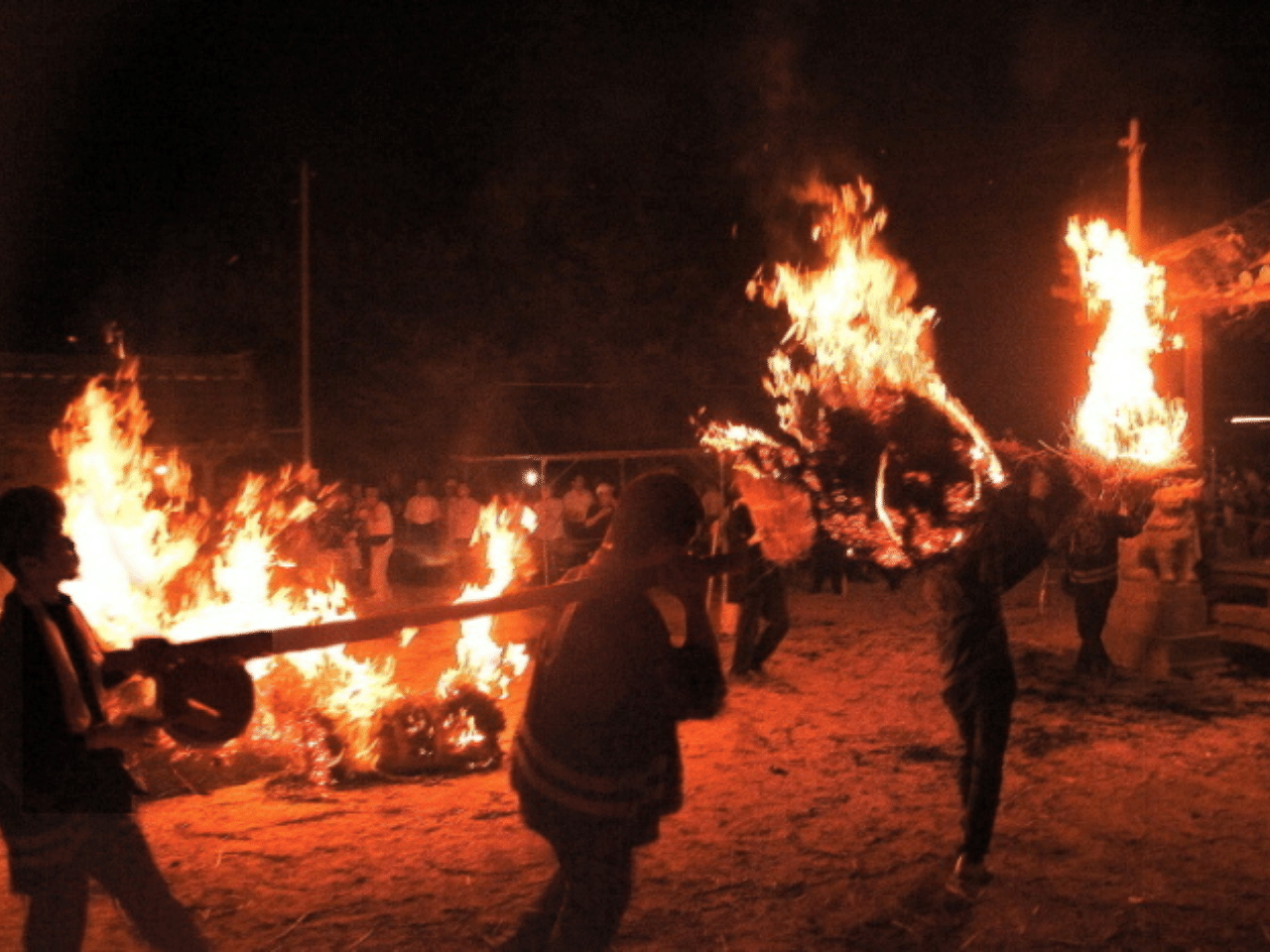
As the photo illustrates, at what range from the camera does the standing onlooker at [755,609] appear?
9461 millimetres

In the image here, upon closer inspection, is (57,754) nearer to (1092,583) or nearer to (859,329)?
(859,329)

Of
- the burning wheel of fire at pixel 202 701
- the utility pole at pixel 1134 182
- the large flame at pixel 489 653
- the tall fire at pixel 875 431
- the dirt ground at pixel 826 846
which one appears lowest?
the dirt ground at pixel 826 846

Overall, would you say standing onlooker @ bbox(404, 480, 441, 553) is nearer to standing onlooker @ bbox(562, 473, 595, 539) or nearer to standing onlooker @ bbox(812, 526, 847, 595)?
standing onlooker @ bbox(562, 473, 595, 539)

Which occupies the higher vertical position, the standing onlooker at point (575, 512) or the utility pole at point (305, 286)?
the utility pole at point (305, 286)

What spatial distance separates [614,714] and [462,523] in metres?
13.7

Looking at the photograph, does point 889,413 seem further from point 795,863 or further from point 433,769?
point 433,769

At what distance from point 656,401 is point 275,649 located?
2028 cm

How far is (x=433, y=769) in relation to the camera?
7.17 m

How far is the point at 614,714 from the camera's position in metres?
3.28

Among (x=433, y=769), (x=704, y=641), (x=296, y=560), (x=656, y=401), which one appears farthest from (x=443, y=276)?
(x=704, y=641)

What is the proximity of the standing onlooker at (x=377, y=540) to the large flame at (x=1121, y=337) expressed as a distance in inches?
365

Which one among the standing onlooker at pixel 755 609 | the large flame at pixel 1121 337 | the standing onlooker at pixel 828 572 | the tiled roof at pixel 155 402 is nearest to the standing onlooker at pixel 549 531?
the standing onlooker at pixel 828 572

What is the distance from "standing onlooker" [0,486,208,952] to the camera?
320cm

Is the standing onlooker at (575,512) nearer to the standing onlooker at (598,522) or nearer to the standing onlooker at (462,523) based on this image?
the standing onlooker at (598,522)
